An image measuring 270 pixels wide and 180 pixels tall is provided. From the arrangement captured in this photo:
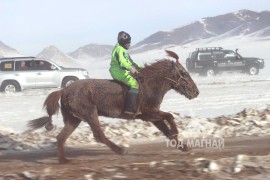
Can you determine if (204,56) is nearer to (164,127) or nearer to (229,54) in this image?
(229,54)

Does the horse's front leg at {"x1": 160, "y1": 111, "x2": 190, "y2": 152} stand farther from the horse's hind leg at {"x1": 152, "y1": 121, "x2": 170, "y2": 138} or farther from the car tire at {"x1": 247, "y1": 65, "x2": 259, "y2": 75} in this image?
the car tire at {"x1": 247, "y1": 65, "x2": 259, "y2": 75}

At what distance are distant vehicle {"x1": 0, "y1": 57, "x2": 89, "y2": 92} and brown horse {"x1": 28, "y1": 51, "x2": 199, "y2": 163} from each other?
1569cm

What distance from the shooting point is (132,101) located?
841 centimetres

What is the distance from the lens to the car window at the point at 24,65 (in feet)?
80.2

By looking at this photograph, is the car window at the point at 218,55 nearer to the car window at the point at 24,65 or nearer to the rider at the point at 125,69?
the car window at the point at 24,65

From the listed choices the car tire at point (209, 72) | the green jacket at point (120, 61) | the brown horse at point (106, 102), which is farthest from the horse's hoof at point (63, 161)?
the car tire at point (209, 72)

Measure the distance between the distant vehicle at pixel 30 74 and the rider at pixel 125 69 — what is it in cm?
1577

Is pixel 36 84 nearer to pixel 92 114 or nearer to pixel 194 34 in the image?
pixel 92 114

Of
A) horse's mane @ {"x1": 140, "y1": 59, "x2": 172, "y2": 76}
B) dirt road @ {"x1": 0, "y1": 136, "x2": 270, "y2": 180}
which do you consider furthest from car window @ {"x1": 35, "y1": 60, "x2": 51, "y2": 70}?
horse's mane @ {"x1": 140, "y1": 59, "x2": 172, "y2": 76}

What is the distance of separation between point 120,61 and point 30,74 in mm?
16603

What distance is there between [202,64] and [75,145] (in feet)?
74.2

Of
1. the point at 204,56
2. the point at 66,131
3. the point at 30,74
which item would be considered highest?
the point at 204,56

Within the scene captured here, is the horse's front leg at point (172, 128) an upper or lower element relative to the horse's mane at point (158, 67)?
lower

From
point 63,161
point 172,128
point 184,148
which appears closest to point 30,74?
point 63,161
